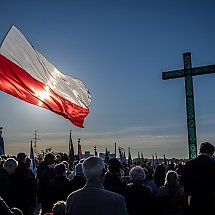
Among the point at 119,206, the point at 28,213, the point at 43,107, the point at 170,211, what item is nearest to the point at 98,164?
the point at 119,206

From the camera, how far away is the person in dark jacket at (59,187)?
741 centimetres

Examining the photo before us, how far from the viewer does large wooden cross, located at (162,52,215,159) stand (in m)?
16.5

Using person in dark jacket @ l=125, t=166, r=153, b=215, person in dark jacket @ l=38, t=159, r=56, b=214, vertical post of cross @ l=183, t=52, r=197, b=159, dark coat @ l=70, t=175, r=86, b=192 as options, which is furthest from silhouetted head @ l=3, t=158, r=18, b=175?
vertical post of cross @ l=183, t=52, r=197, b=159

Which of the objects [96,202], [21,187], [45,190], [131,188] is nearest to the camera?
[96,202]

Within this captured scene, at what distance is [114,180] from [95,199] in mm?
2833

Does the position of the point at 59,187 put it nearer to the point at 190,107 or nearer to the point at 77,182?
the point at 77,182

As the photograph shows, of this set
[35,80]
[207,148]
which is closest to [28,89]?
[35,80]

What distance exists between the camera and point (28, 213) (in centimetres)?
841

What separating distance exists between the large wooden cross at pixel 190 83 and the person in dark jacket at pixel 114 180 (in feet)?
31.9

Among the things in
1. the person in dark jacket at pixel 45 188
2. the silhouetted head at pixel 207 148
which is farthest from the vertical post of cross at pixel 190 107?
the silhouetted head at pixel 207 148

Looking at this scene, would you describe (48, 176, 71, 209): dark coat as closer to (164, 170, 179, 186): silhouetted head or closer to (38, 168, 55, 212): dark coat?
(38, 168, 55, 212): dark coat

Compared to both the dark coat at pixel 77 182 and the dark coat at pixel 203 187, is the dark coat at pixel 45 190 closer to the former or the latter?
the dark coat at pixel 77 182

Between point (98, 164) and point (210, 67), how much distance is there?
556 inches

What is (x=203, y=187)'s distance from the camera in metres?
7.22
